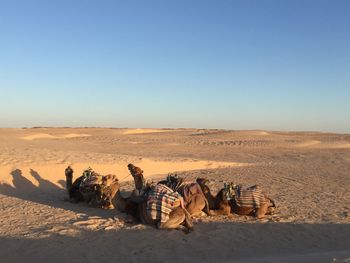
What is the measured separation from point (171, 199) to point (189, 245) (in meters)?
1.00

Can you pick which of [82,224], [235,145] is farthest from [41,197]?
[235,145]

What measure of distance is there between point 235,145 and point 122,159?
15639 mm

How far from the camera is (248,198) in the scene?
9.26 metres

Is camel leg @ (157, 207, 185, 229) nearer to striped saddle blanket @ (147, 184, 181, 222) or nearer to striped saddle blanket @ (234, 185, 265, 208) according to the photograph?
striped saddle blanket @ (147, 184, 181, 222)

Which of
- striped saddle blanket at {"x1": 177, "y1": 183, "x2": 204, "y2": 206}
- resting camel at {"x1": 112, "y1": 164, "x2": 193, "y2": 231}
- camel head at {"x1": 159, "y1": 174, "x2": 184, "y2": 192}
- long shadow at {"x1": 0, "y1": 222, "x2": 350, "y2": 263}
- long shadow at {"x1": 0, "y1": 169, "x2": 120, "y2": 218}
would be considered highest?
camel head at {"x1": 159, "y1": 174, "x2": 184, "y2": 192}

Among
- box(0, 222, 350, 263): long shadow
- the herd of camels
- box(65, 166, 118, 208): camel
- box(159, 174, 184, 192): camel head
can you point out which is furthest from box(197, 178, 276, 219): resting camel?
box(65, 166, 118, 208): camel

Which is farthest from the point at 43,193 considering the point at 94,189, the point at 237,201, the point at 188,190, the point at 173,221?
the point at 237,201

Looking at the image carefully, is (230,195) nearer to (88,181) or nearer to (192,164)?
(88,181)

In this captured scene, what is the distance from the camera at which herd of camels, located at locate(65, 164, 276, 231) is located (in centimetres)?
809

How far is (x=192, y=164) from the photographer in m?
18.6

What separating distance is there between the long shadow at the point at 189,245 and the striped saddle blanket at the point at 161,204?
266 mm

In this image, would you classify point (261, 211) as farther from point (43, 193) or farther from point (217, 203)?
point (43, 193)

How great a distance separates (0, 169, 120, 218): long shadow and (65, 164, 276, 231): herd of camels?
27 cm

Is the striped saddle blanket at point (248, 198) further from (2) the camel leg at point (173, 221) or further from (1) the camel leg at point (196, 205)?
(2) the camel leg at point (173, 221)
